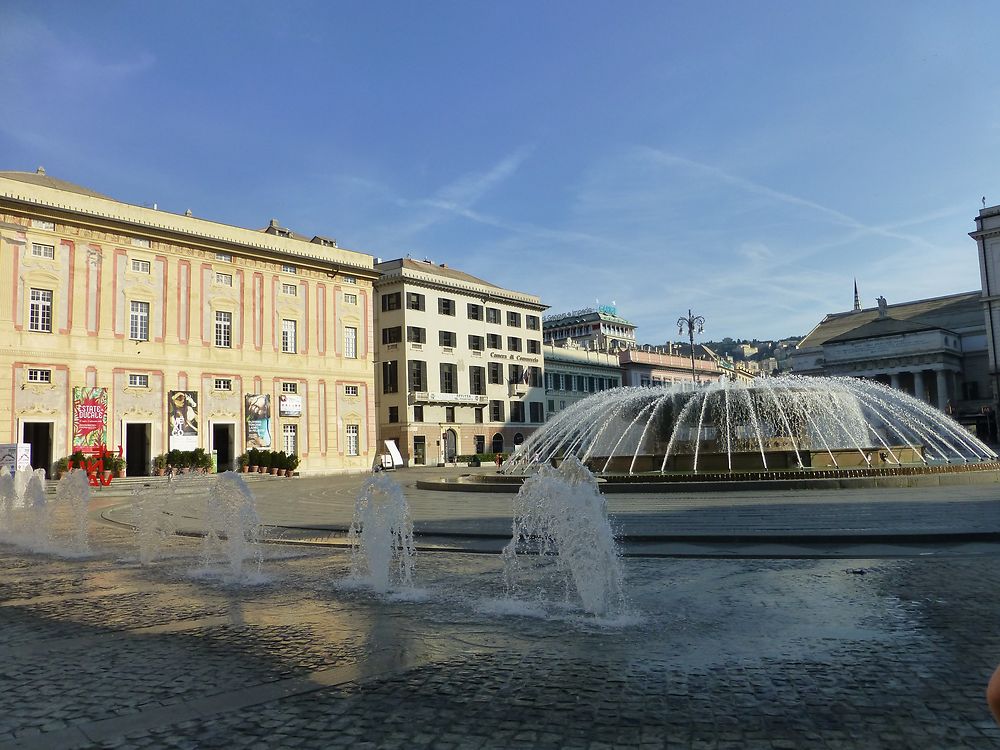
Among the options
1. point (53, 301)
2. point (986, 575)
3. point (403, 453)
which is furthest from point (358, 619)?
point (403, 453)

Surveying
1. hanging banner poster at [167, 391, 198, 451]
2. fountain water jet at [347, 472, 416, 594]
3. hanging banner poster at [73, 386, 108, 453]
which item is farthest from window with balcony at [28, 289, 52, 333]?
fountain water jet at [347, 472, 416, 594]

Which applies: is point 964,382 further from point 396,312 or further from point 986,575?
point 986,575

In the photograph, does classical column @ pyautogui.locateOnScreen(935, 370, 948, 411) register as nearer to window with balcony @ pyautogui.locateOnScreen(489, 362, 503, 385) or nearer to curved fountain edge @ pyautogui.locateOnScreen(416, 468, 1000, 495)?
window with balcony @ pyautogui.locateOnScreen(489, 362, 503, 385)

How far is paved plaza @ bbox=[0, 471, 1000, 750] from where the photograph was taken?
3.57 m

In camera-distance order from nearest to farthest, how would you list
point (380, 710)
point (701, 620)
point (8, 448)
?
1. point (380, 710)
2. point (701, 620)
3. point (8, 448)

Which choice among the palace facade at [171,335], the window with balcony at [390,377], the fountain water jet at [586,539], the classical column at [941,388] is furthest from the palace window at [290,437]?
the classical column at [941,388]

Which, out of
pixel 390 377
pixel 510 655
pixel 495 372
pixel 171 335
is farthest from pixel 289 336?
pixel 510 655

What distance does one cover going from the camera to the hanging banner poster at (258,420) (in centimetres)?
4159

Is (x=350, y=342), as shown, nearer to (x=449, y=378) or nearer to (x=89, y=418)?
(x=449, y=378)

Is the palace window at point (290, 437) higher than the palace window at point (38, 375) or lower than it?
lower

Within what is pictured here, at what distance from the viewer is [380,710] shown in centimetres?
385

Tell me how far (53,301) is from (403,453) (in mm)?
26071

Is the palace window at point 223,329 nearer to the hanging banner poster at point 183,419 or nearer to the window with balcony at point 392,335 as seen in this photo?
the hanging banner poster at point 183,419

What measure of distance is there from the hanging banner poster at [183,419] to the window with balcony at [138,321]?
3210mm
